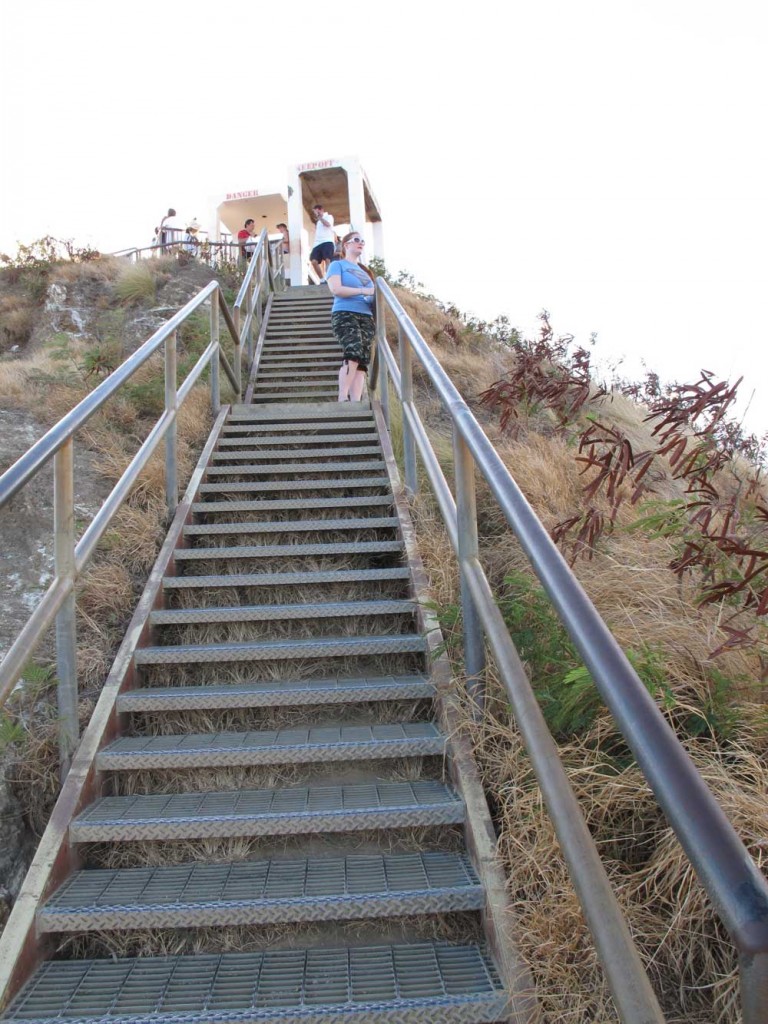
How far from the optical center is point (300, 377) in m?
7.17

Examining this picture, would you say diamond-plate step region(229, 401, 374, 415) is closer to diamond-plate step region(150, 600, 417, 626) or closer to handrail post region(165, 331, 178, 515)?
handrail post region(165, 331, 178, 515)

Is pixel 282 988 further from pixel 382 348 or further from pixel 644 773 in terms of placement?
pixel 382 348

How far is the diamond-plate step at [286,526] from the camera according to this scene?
143 inches

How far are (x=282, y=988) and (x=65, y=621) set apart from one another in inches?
49.7

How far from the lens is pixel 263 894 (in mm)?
1850

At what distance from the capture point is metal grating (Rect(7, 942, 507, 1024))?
1.54 m

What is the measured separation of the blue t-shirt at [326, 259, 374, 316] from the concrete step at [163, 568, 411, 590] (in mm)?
2961

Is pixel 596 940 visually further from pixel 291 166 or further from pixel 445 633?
pixel 291 166

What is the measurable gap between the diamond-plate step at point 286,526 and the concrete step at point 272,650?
0.91m

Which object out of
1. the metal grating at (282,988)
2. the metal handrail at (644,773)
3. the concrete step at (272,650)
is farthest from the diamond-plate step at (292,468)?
the metal grating at (282,988)

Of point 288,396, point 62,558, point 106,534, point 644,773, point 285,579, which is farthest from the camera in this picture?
point 288,396

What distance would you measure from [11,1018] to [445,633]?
168cm

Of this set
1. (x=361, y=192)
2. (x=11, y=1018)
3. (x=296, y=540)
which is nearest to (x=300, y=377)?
(x=296, y=540)

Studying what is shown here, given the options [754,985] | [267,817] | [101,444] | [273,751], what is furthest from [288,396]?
[754,985]
